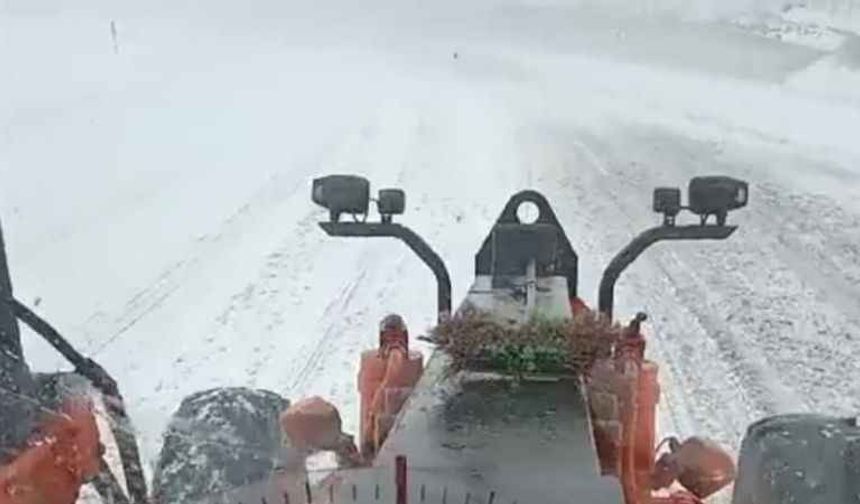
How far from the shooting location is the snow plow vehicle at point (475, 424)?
2.51 meters

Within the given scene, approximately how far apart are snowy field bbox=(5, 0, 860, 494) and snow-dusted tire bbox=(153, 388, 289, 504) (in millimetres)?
1990

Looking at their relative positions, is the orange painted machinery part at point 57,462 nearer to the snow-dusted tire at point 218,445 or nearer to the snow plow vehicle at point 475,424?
the snow plow vehicle at point 475,424

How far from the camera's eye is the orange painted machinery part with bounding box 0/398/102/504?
3.21 metres

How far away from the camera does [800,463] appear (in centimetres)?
413

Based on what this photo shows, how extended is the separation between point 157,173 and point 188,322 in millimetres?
7073

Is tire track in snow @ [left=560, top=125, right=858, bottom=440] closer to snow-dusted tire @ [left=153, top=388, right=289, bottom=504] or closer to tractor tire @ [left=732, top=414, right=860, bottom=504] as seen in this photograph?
tractor tire @ [left=732, top=414, right=860, bottom=504]

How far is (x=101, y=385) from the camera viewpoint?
4074 mm

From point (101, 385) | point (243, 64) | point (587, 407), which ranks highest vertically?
point (587, 407)

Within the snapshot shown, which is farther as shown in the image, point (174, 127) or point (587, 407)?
point (174, 127)

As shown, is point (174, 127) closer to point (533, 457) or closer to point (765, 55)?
point (765, 55)

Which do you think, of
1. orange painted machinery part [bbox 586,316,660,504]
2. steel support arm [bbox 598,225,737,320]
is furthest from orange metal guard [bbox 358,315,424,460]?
steel support arm [bbox 598,225,737,320]

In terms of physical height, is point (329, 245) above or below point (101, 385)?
below

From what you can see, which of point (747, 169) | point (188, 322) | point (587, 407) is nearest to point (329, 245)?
point (188, 322)

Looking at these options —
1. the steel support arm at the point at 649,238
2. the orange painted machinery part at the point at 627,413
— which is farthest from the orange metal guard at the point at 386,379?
the steel support arm at the point at 649,238
